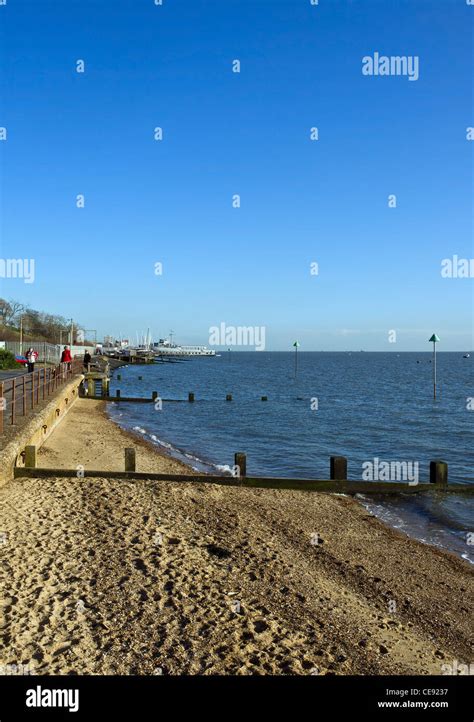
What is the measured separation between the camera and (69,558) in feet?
26.1

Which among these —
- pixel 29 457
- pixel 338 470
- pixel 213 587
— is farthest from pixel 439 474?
pixel 29 457

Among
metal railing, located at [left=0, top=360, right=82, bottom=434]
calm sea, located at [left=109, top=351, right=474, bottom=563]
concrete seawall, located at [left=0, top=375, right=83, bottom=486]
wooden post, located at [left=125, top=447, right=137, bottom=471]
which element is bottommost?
calm sea, located at [left=109, top=351, right=474, bottom=563]

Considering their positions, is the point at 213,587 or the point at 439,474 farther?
the point at 439,474

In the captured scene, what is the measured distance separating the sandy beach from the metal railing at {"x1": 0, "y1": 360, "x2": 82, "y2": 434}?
10.2ft

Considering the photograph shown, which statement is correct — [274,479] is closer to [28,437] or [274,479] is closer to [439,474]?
[439,474]

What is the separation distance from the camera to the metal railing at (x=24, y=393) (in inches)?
577

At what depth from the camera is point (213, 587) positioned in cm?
730

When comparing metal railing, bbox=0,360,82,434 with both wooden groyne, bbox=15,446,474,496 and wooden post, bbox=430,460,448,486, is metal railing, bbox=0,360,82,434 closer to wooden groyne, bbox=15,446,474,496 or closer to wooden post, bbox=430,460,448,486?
wooden groyne, bbox=15,446,474,496

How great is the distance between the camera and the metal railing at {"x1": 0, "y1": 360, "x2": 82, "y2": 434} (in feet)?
48.1

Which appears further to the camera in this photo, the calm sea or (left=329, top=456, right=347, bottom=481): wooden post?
(left=329, top=456, right=347, bottom=481): wooden post

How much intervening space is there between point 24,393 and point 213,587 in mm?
11620

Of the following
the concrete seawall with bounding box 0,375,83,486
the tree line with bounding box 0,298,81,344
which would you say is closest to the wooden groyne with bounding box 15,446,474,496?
the concrete seawall with bounding box 0,375,83,486

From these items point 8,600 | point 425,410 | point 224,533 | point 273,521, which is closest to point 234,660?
point 8,600
